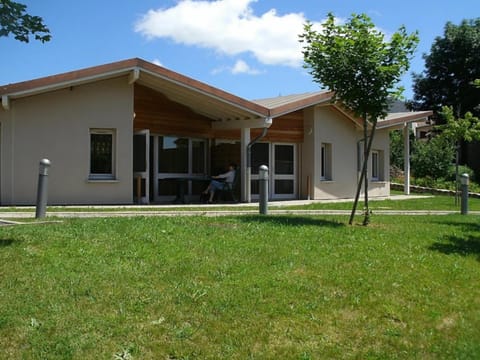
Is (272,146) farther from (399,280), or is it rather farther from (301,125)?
(399,280)

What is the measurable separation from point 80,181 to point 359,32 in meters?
8.92

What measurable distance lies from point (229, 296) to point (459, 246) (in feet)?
15.2

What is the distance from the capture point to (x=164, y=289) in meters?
6.07

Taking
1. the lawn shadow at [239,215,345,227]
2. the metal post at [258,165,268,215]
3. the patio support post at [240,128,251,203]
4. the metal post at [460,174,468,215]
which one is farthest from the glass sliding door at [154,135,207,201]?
the metal post at [460,174,468,215]

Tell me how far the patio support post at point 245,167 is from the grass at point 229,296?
961 cm

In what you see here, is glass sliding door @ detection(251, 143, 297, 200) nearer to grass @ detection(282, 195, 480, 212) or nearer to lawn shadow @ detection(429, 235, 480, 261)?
grass @ detection(282, 195, 480, 212)

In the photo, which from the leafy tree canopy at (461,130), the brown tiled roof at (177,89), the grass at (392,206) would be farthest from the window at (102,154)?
the leafy tree canopy at (461,130)

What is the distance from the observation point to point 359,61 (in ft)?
34.6

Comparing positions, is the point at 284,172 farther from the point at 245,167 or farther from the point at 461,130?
the point at 461,130

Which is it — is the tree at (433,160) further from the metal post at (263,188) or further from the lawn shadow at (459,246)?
the lawn shadow at (459,246)

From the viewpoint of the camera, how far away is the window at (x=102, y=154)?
16359 millimetres

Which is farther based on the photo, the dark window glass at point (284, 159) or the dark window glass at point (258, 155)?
the dark window glass at point (284, 159)

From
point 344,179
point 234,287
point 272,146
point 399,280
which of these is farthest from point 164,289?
point 344,179

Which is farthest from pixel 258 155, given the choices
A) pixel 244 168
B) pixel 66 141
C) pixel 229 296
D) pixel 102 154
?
pixel 229 296
